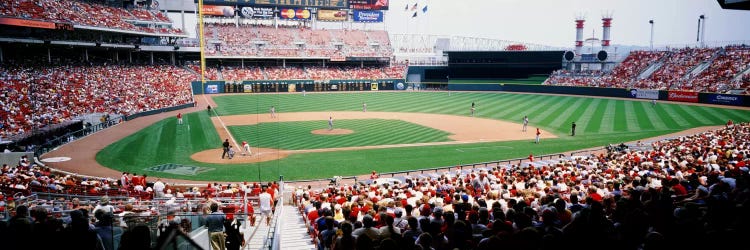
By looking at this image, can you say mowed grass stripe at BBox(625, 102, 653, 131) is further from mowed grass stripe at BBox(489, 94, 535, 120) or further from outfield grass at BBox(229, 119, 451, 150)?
outfield grass at BBox(229, 119, 451, 150)

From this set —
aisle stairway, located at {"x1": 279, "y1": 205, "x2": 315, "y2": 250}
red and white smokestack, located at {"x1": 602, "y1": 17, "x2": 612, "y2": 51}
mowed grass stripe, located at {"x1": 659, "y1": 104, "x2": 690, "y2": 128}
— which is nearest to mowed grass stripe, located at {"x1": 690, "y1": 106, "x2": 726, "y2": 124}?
mowed grass stripe, located at {"x1": 659, "y1": 104, "x2": 690, "y2": 128}

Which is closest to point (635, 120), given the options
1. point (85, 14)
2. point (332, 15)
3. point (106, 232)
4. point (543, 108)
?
point (543, 108)

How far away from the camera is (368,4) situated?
3647 inches

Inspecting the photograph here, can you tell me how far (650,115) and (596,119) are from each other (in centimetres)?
580

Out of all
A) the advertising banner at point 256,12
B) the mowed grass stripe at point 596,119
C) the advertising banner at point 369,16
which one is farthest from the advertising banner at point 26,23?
the advertising banner at point 369,16

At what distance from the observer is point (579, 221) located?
493 cm

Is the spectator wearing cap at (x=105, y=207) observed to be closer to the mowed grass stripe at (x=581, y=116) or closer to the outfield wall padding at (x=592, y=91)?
the mowed grass stripe at (x=581, y=116)

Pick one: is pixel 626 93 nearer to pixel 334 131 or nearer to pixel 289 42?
pixel 334 131

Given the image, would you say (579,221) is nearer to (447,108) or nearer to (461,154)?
(461,154)

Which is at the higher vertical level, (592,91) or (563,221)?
(592,91)

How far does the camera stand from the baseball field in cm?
2473

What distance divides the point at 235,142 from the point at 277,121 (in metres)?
10.6

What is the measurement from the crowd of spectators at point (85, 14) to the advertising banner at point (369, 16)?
35142 mm

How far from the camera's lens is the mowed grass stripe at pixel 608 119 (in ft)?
117
